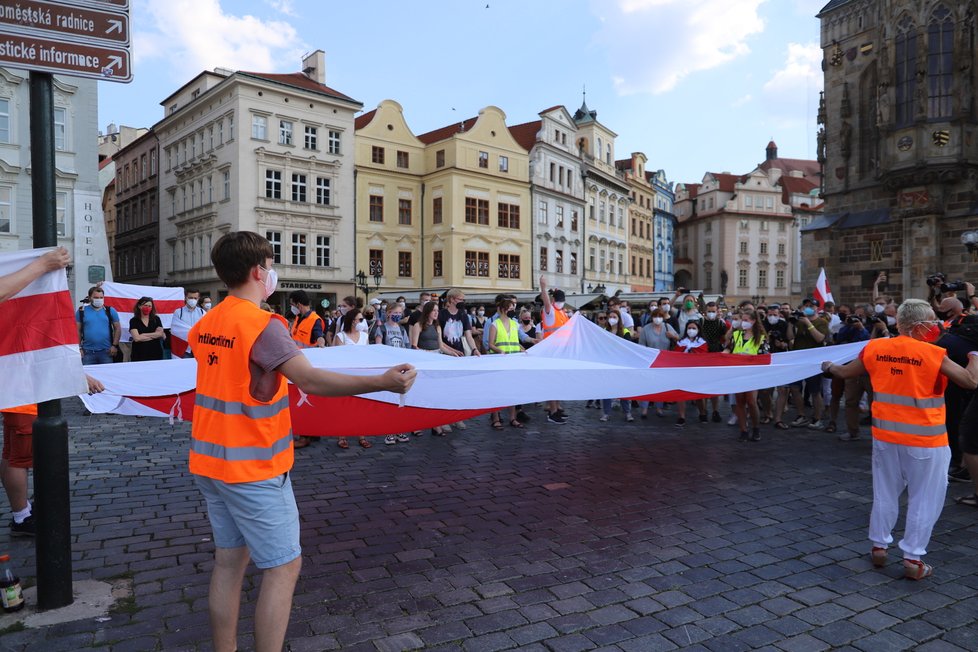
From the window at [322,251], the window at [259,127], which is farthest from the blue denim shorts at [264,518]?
the window at [259,127]

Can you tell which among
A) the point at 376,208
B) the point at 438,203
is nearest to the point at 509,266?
the point at 438,203

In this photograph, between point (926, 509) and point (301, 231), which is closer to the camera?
point (926, 509)

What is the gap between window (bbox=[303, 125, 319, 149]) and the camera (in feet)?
135

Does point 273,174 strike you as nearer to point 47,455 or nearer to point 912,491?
point 47,455

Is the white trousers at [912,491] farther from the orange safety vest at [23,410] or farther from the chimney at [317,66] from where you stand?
the chimney at [317,66]

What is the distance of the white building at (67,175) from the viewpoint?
94.9 feet

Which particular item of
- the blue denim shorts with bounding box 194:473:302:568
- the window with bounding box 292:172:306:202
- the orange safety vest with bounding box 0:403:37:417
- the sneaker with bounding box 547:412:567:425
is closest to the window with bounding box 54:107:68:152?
the window with bounding box 292:172:306:202

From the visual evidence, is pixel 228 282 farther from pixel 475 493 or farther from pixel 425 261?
pixel 425 261

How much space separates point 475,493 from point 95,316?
26.9 feet

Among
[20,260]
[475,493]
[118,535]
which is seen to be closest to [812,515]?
[475,493]

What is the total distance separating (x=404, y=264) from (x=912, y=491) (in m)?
42.1

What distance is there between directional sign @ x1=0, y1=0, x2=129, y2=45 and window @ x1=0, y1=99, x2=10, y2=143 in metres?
31.7

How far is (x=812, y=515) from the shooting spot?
6.01m

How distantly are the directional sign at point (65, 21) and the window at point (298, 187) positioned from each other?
1483 inches
